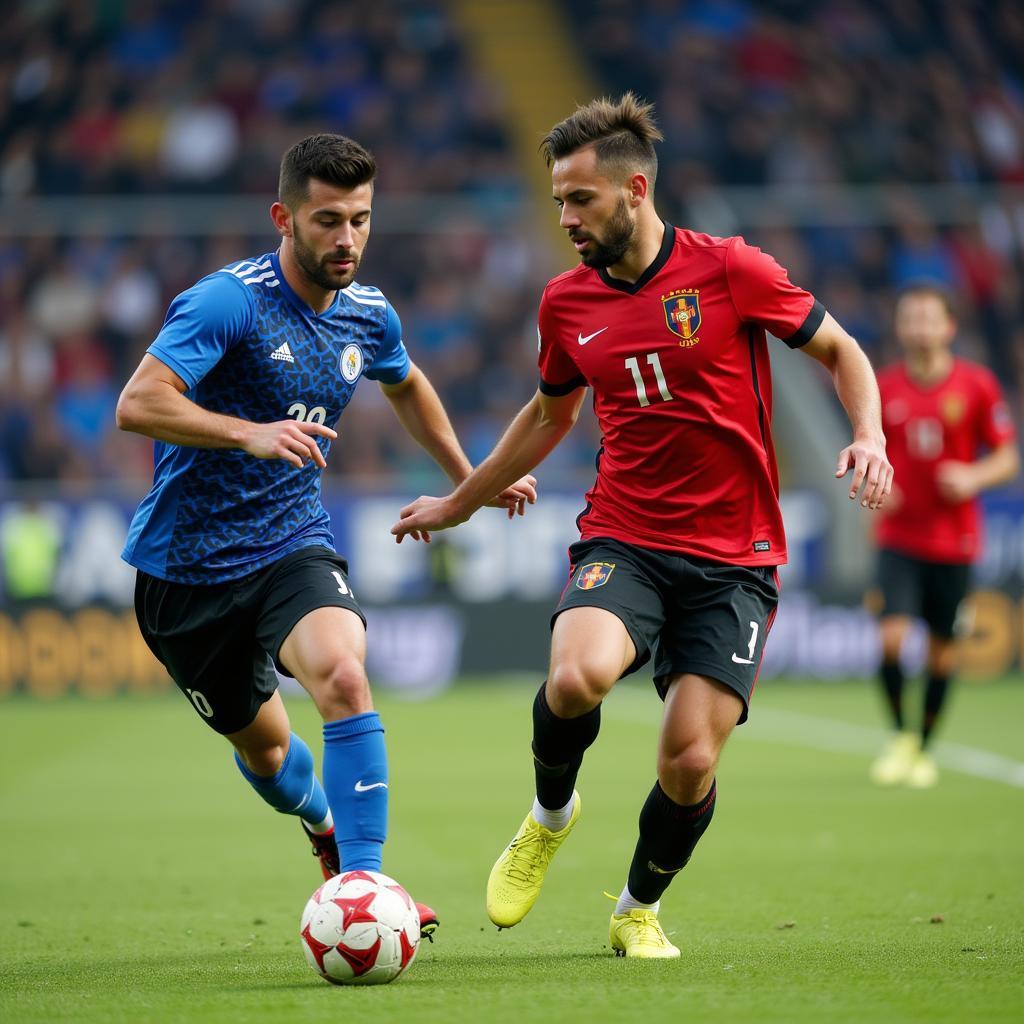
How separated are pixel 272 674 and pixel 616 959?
1.50 metres

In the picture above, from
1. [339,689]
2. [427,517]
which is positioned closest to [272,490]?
[427,517]

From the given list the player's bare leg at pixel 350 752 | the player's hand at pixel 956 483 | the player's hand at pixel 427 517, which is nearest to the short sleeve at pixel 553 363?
the player's hand at pixel 427 517

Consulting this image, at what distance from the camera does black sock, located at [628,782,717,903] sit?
17.1 feet

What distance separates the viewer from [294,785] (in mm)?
5871

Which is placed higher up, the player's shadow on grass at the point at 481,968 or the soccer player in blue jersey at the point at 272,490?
the soccer player in blue jersey at the point at 272,490

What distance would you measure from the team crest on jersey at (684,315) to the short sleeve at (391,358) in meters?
1.01

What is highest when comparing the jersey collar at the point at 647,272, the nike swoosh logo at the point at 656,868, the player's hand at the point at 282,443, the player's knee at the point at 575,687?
the jersey collar at the point at 647,272

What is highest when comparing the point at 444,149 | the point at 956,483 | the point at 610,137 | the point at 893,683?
the point at 444,149

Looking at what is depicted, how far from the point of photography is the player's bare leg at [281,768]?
5.77 meters

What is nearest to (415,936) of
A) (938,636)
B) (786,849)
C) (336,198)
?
(336,198)

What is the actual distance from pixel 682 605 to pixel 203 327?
5.57 ft

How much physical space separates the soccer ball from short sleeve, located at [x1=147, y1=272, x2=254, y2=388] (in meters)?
1.56

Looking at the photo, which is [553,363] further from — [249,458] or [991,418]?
[991,418]

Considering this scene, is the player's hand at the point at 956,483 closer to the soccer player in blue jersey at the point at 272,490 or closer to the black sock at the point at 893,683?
the black sock at the point at 893,683
